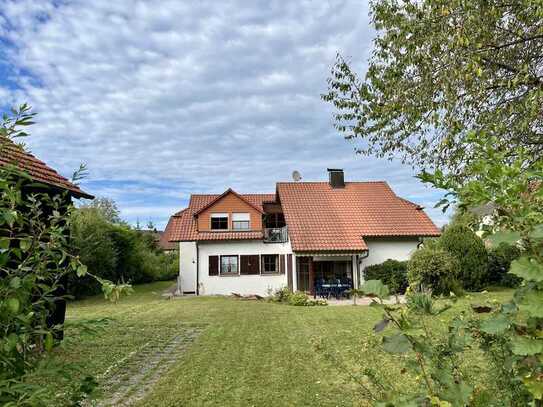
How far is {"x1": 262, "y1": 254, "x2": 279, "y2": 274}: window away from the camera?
25578mm

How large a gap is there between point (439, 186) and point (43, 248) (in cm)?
184

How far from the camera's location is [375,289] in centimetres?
179

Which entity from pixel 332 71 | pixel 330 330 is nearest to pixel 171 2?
pixel 332 71

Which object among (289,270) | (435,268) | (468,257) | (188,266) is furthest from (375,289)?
(188,266)

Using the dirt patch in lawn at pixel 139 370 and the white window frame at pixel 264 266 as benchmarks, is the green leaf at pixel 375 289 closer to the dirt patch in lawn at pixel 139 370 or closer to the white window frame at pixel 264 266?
the dirt patch in lawn at pixel 139 370

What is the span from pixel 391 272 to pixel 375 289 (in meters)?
21.8

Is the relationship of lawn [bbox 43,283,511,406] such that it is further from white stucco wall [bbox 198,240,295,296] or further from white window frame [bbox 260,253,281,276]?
white window frame [bbox 260,253,281,276]

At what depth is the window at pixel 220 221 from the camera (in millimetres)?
26156

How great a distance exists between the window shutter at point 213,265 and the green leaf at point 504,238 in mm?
24279

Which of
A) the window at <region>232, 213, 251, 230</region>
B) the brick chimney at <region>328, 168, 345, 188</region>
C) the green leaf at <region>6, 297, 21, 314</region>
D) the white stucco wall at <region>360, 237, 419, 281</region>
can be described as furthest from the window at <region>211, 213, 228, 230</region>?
the green leaf at <region>6, 297, 21, 314</region>

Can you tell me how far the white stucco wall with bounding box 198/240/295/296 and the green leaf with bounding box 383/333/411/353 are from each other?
23067 millimetres

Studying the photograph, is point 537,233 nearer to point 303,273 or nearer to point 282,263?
point 303,273

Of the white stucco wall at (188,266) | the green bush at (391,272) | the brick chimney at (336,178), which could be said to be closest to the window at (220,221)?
the white stucco wall at (188,266)

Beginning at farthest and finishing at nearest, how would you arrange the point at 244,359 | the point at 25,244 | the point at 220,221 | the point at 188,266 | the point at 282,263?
the point at 220,221
the point at 188,266
the point at 282,263
the point at 244,359
the point at 25,244
